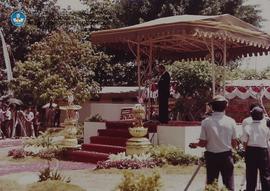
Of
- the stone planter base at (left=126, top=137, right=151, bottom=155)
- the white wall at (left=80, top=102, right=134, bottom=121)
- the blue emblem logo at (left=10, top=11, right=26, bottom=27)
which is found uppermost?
the blue emblem logo at (left=10, top=11, right=26, bottom=27)

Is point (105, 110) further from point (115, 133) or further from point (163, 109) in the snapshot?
point (163, 109)

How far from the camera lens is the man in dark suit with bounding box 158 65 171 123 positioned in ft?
47.9

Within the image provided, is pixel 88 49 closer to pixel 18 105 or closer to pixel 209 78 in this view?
pixel 18 105

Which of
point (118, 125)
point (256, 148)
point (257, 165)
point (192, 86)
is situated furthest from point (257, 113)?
point (192, 86)

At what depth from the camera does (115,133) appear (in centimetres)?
1557

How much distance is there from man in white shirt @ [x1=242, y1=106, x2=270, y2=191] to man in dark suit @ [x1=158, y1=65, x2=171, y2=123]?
21.2 ft

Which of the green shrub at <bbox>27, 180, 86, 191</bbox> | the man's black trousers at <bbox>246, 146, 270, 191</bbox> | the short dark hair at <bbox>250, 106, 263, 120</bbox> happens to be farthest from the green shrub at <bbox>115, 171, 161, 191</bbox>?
the short dark hair at <bbox>250, 106, 263, 120</bbox>

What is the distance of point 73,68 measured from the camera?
27828 mm

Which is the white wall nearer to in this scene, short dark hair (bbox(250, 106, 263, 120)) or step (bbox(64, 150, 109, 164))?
step (bbox(64, 150, 109, 164))

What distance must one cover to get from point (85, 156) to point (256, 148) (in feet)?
24.6

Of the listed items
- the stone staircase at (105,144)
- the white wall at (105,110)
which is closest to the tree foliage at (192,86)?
the white wall at (105,110)

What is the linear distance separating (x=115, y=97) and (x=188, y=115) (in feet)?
38.5

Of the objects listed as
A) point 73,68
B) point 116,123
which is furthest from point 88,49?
point 116,123

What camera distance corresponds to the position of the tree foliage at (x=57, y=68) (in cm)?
2711
